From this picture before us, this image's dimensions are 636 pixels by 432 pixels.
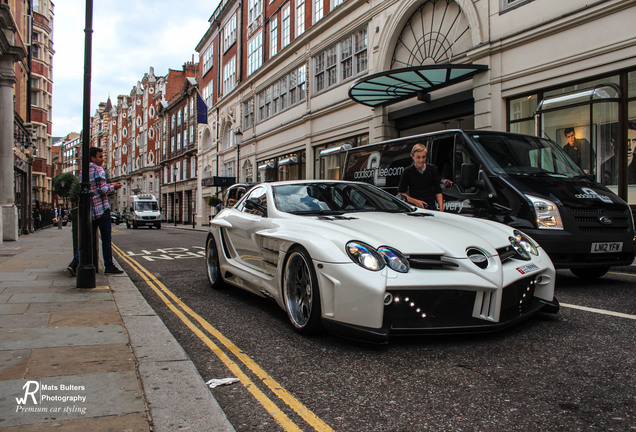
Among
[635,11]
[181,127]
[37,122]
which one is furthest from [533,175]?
[181,127]

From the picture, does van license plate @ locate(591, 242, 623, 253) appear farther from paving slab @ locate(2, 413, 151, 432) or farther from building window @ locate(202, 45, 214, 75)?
building window @ locate(202, 45, 214, 75)

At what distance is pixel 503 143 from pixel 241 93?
30730 mm

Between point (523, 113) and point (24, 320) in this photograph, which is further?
point (523, 113)

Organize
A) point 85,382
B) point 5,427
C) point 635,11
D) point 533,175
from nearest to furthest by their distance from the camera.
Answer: point 5,427
point 85,382
point 533,175
point 635,11

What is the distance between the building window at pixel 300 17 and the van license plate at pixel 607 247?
877 inches

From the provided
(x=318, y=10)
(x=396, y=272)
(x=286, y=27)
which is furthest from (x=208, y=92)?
(x=396, y=272)

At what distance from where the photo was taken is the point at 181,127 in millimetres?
55469

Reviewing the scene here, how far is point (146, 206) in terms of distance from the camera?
35750mm

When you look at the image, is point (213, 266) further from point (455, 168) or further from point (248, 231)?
point (455, 168)

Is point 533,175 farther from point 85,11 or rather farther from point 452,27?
point 452,27

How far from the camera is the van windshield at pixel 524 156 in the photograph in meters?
6.31

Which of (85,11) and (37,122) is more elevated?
(37,122)

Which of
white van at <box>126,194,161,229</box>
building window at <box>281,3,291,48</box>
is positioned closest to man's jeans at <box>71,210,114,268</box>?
building window at <box>281,3,291,48</box>

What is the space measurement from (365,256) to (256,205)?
2.05m
